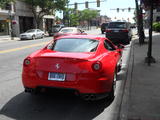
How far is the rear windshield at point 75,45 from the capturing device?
18.1 ft

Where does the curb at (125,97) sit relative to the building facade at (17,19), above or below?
below

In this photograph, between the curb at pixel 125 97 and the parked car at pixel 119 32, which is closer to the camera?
the curb at pixel 125 97

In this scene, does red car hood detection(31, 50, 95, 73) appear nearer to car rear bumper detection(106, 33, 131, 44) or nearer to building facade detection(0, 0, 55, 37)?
car rear bumper detection(106, 33, 131, 44)

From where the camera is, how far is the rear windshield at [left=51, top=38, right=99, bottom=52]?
18.1 ft

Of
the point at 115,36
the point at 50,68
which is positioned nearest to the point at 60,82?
the point at 50,68

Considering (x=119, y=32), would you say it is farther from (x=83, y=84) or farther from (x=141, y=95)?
(x=83, y=84)

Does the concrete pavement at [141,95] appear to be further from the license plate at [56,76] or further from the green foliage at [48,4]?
the green foliage at [48,4]

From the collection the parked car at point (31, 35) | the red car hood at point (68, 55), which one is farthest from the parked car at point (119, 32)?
the parked car at point (31, 35)

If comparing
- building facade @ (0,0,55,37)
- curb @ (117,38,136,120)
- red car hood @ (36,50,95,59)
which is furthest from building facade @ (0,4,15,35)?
red car hood @ (36,50,95,59)

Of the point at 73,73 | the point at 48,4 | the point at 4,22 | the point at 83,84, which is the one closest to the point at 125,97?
the point at 83,84

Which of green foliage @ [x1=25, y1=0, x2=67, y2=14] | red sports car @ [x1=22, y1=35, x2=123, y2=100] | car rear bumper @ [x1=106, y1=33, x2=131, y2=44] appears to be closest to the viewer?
red sports car @ [x1=22, y1=35, x2=123, y2=100]

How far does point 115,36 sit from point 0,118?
15678 millimetres

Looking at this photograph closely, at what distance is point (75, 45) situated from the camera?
5727 mm

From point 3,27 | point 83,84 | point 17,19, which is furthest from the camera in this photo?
point 17,19
